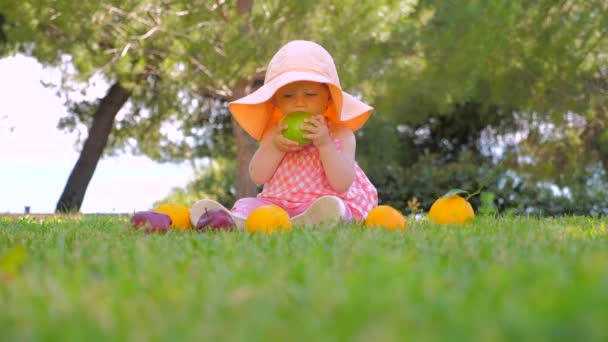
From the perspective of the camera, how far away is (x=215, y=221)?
395 cm

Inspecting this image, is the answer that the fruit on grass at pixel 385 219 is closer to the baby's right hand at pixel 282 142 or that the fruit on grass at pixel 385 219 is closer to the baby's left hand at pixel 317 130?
the baby's left hand at pixel 317 130

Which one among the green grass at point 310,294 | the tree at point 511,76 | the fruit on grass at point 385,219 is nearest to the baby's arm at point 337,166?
the fruit on grass at point 385,219

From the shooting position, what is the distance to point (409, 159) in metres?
14.6

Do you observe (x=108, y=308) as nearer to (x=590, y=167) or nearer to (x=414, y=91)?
(x=414, y=91)

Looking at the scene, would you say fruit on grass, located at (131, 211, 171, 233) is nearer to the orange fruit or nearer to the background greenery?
the orange fruit

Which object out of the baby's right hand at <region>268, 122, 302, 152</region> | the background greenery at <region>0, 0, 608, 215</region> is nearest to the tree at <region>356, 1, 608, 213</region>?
the background greenery at <region>0, 0, 608, 215</region>

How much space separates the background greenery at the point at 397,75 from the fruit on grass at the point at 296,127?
467cm

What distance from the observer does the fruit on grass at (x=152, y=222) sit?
4.00 meters

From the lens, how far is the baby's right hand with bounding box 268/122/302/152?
445cm

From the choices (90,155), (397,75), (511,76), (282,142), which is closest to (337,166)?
(282,142)

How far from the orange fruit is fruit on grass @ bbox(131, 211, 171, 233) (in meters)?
1.79

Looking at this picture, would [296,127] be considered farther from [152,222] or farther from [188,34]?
[188,34]

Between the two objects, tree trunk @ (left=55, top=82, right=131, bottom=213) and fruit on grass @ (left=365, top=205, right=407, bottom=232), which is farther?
tree trunk @ (left=55, top=82, right=131, bottom=213)

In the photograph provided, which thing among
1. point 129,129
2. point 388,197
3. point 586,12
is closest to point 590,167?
point 586,12
